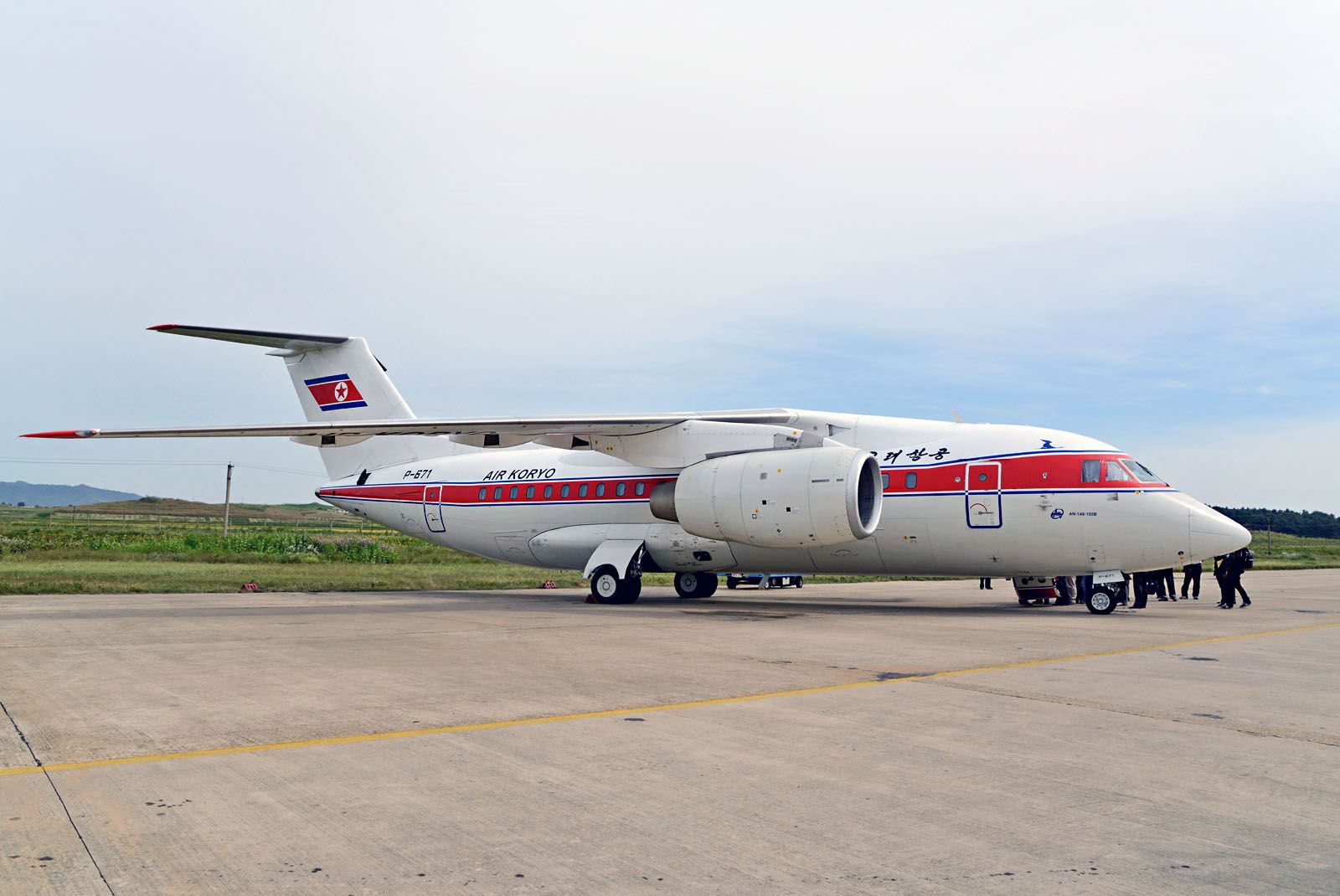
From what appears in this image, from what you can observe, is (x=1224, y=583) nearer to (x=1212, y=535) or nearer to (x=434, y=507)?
(x=1212, y=535)

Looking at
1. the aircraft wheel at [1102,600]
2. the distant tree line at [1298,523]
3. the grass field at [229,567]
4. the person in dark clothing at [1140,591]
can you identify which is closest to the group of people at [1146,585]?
the person in dark clothing at [1140,591]

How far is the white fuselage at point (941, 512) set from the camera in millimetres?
16469

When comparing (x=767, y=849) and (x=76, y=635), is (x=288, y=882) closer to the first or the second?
(x=767, y=849)

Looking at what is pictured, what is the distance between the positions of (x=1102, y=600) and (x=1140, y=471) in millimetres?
2293

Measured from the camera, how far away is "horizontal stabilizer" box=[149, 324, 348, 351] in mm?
18219

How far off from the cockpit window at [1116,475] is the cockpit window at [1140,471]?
0.45 feet

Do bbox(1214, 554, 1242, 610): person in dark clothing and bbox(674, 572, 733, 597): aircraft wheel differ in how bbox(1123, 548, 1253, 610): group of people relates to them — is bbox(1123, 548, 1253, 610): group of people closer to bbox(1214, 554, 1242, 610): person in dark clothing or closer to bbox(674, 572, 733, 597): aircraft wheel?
bbox(1214, 554, 1242, 610): person in dark clothing

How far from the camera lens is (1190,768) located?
19.0ft

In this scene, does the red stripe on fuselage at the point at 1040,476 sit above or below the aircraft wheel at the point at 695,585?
above

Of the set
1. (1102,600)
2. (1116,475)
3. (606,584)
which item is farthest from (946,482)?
(606,584)

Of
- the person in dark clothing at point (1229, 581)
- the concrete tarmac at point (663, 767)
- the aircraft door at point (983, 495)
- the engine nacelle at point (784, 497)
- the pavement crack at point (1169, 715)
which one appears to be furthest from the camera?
the person in dark clothing at point (1229, 581)

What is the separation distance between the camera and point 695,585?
22.0 meters

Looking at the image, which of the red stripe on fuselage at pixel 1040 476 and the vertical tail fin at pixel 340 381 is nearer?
the red stripe on fuselage at pixel 1040 476

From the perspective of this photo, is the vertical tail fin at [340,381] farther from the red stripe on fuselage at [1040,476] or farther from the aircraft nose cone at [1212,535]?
the aircraft nose cone at [1212,535]
